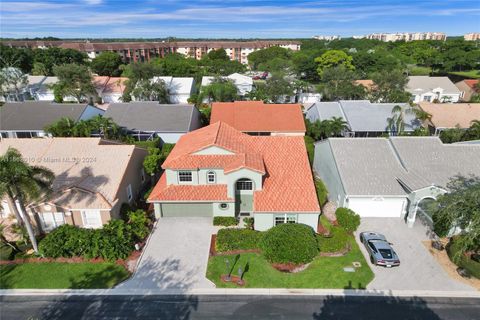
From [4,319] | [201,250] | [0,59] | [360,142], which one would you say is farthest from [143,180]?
[0,59]

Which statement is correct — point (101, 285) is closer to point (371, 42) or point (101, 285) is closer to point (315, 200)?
point (315, 200)

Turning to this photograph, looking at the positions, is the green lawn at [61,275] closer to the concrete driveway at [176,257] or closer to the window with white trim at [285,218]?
the concrete driveway at [176,257]

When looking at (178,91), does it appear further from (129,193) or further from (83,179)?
(83,179)

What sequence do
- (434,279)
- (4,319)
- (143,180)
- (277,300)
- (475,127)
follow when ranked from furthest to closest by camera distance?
(475,127) → (143,180) → (434,279) → (277,300) → (4,319)

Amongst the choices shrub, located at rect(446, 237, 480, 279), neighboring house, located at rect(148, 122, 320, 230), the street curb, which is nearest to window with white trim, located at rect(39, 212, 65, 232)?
the street curb

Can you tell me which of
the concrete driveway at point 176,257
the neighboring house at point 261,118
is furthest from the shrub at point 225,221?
the neighboring house at point 261,118
